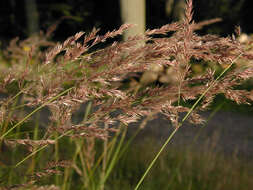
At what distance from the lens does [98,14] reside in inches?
680

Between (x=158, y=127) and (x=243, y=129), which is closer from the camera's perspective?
(x=158, y=127)

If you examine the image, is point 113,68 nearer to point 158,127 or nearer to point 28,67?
point 28,67

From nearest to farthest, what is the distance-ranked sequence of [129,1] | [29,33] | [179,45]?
1. [179,45]
2. [129,1]
3. [29,33]

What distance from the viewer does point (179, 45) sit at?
3.87ft

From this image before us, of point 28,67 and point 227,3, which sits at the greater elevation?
point 227,3

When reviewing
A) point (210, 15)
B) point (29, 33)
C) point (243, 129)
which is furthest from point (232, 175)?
point (210, 15)

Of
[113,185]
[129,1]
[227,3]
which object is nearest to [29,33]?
[129,1]

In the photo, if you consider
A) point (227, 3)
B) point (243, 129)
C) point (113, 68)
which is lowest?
point (243, 129)

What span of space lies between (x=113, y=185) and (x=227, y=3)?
15.0m

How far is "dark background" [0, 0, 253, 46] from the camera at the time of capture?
14.8m

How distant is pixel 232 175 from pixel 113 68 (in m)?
1.99

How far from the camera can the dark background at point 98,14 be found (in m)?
14.8

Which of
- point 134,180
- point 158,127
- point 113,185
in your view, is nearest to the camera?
point 113,185

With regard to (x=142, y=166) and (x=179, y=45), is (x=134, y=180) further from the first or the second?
(x=179, y=45)
